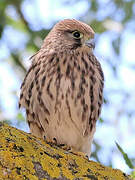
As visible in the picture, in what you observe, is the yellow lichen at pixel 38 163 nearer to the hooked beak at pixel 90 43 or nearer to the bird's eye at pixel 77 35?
the hooked beak at pixel 90 43

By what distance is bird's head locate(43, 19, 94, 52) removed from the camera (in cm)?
482

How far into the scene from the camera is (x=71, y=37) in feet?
16.3

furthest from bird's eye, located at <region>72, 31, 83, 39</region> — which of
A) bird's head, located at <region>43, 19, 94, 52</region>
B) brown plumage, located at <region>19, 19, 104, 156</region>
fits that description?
brown plumage, located at <region>19, 19, 104, 156</region>

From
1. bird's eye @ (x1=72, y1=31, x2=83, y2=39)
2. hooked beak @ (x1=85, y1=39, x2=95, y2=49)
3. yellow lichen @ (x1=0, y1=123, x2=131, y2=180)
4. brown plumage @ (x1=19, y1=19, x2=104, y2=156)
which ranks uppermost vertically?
bird's eye @ (x1=72, y1=31, x2=83, y2=39)

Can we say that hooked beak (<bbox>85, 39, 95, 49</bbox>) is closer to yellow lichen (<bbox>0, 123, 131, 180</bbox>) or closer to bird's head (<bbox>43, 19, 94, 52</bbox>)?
bird's head (<bbox>43, 19, 94, 52</bbox>)

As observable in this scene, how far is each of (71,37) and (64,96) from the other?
0.94 metres

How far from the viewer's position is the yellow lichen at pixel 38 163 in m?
2.65

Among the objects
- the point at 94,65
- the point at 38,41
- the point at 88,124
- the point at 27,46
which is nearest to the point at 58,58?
the point at 94,65

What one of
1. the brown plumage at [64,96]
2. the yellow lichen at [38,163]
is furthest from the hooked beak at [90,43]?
the yellow lichen at [38,163]

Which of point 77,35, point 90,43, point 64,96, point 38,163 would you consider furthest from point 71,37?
point 38,163

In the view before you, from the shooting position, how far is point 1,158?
104 inches

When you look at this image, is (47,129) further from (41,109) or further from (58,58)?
(58,58)

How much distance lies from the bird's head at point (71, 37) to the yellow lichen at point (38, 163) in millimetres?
1782

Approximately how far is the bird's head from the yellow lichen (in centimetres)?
178
